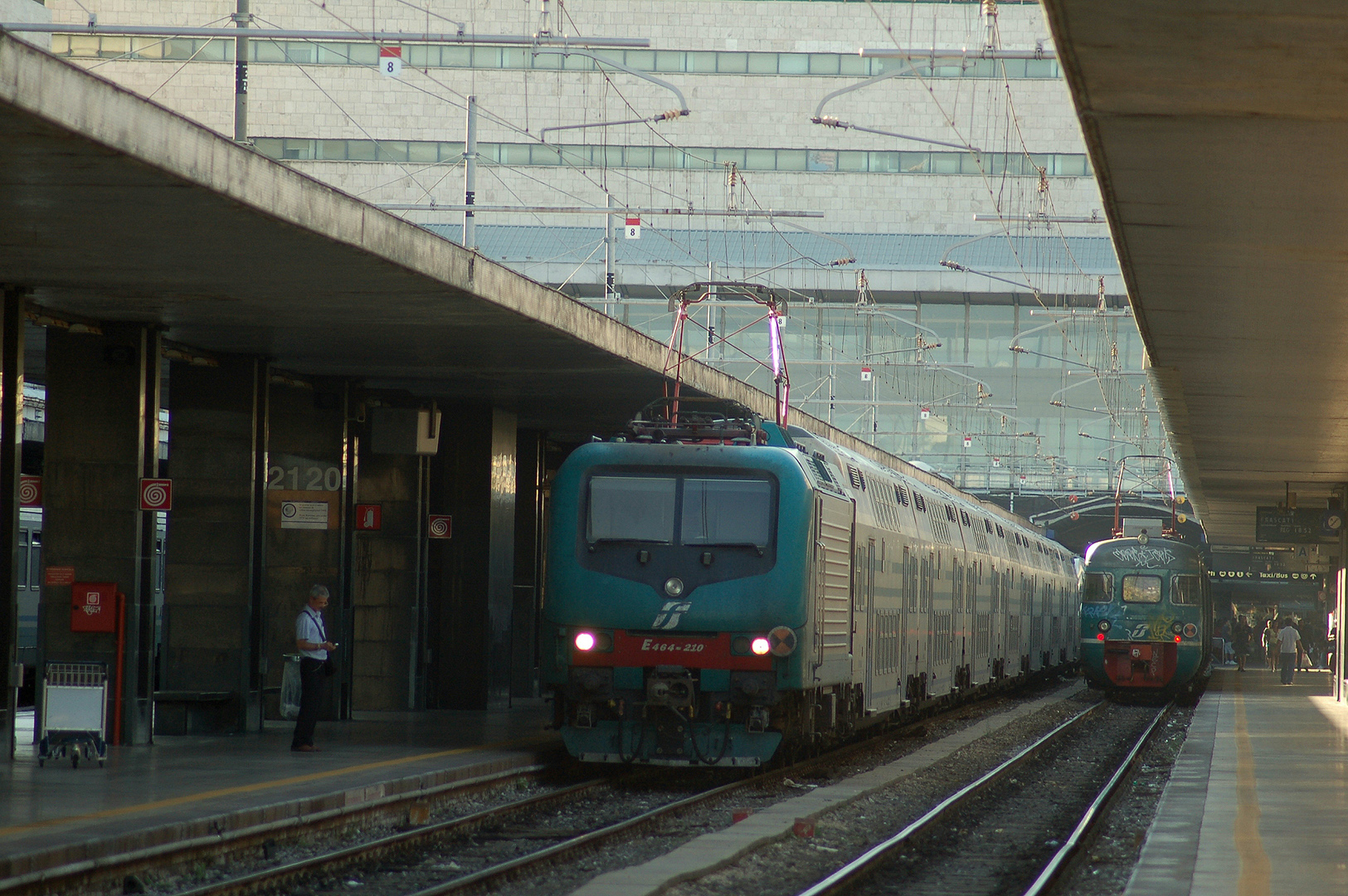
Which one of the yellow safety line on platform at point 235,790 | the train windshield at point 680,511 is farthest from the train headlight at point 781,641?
the yellow safety line on platform at point 235,790

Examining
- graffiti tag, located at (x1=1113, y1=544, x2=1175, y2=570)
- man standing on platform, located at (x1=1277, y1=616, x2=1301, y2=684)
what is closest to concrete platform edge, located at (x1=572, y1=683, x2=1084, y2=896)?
graffiti tag, located at (x1=1113, y1=544, x2=1175, y2=570)

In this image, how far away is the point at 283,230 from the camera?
36.9 ft

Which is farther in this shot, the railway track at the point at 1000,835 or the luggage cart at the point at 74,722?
the luggage cart at the point at 74,722

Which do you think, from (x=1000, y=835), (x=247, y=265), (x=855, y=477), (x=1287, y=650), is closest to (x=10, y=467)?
(x=247, y=265)

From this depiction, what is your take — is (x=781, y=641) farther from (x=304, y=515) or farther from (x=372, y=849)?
(x=304, y=515)

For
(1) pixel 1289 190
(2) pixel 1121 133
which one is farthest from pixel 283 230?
(1) pixel 1289 190

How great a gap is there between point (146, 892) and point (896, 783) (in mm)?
8013

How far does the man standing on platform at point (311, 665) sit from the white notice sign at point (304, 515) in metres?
3.11

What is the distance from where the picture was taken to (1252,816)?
12.3 m

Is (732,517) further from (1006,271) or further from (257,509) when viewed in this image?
(1006,271)

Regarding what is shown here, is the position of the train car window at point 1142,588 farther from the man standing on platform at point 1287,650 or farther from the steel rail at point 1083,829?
the man standing on platform at point 1287,650

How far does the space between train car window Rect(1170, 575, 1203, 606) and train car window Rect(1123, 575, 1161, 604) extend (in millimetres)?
242

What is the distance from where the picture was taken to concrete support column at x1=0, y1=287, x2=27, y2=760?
1334cm

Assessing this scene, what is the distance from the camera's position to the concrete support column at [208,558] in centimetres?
1669
